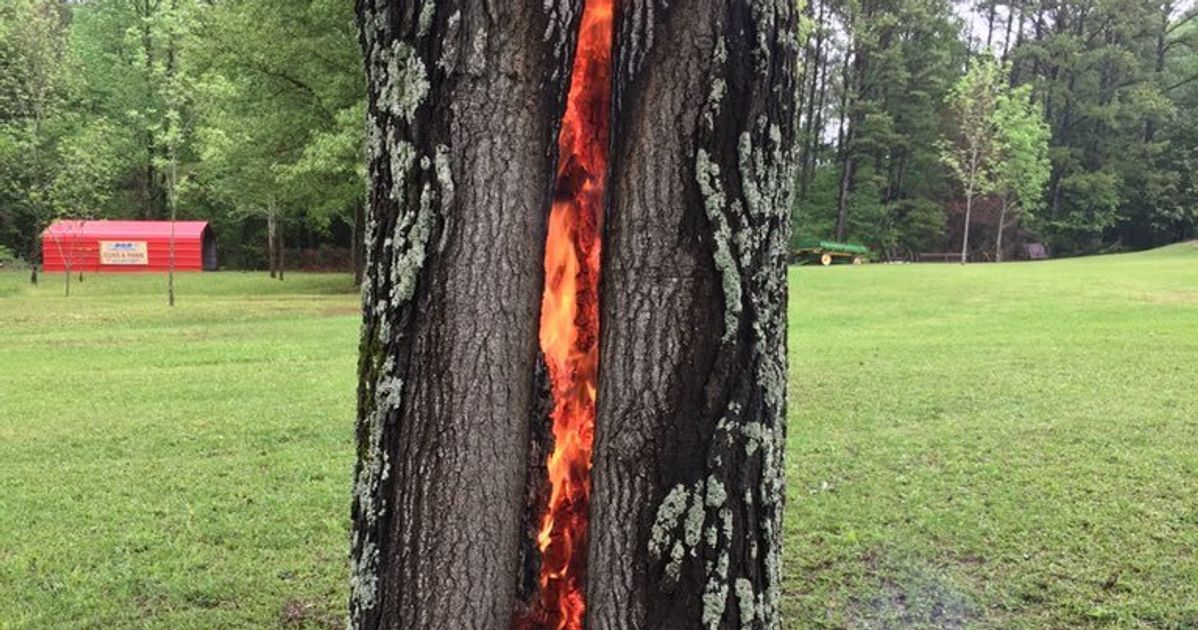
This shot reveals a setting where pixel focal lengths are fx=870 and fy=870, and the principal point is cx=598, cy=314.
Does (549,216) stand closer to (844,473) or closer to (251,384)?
(844,473)

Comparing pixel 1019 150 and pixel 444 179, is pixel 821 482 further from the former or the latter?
pixel 1019 150

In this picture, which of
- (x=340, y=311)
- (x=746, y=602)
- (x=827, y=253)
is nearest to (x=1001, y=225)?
(x=827, y=253)

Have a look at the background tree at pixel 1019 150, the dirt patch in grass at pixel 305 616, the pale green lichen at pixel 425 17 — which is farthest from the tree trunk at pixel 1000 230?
the pale green lichen at pixel 425 17

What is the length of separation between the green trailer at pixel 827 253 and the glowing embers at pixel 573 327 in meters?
35.5

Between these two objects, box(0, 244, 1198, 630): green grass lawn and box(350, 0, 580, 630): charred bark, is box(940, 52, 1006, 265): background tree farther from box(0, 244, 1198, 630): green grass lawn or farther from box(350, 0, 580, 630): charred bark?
box(350, 0, 580, 630): charred bark

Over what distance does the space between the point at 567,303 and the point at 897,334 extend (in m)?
11.5

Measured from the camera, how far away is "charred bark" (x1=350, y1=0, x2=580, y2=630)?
64.1 inches

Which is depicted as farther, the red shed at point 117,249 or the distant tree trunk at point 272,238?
the red shed at point 117,249

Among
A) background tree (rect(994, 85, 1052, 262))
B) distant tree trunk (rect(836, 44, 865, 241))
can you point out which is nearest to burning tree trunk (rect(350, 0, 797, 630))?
background tree (rect(994, 85, 1052, 262))

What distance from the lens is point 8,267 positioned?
97.5ft

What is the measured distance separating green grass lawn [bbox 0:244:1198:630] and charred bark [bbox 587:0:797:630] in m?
1.60

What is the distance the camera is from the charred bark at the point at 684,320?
1618mm

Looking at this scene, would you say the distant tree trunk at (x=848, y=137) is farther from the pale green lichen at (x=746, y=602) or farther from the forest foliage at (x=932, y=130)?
the pale green lichen at (x=746, y=602)

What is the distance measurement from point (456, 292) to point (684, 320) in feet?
1.42
